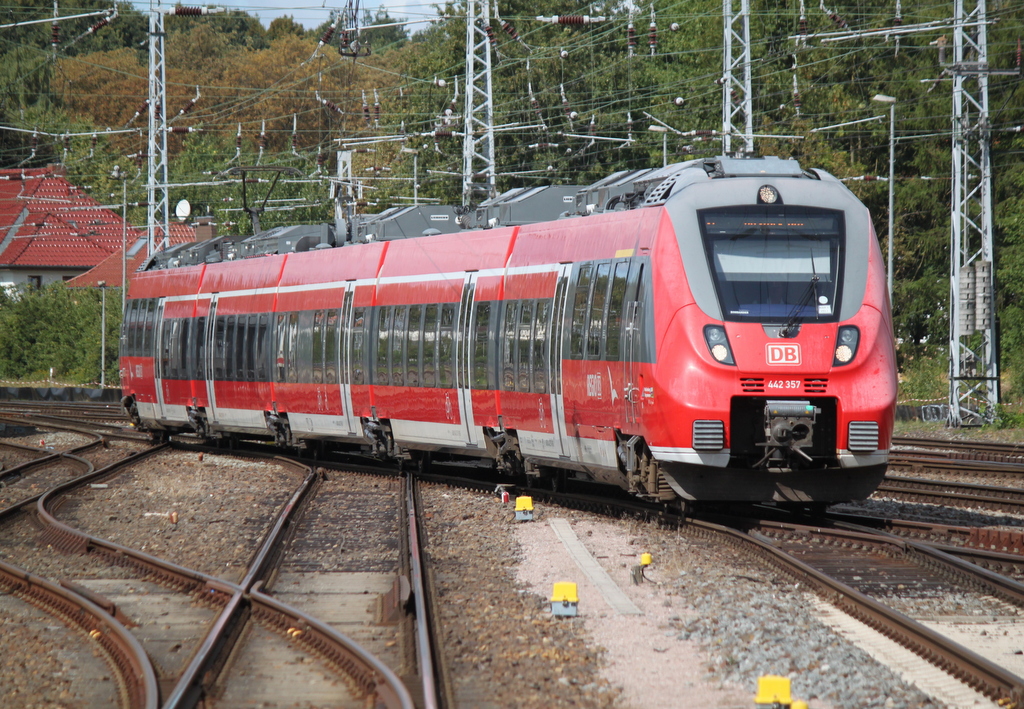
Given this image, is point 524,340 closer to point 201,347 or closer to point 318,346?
point 318,346

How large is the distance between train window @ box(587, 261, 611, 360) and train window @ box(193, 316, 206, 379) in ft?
45.0

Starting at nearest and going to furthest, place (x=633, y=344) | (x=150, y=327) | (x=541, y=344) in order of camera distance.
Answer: (x=633, y=344) → (x=541, y=344) → (x=150, y=327)

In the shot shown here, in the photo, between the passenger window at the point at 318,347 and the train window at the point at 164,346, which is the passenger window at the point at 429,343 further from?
the train window at the point at 164,346

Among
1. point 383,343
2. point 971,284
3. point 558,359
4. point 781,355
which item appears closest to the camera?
point 781,355

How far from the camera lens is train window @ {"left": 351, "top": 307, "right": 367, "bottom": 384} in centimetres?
2045

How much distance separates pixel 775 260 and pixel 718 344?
1.03 m

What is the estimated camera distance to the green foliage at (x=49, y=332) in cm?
5678

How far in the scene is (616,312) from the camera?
13.6 metres

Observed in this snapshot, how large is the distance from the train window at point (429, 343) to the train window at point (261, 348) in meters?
5.81

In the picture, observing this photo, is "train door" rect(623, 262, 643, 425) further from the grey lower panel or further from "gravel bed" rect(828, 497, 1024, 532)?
"gravel bed" rect(828, 497, 1024, 532)

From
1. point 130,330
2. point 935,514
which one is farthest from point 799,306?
point 130,330

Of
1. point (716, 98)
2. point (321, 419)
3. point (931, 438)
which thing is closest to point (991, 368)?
point (931, 438)

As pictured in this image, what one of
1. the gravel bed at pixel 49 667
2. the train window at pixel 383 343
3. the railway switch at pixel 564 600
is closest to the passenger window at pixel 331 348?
the train window at pixel 383 343

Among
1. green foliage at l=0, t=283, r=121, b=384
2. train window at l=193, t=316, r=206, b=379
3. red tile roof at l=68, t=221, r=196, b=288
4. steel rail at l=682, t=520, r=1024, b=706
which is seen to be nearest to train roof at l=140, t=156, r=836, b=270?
train window at l=193, t=316, r=206, b=379
